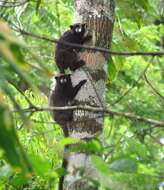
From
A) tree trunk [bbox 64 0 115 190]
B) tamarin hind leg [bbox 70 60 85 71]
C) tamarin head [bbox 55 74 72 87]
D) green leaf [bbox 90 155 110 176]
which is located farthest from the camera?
tamarin head [bbox 55 74 72 87]

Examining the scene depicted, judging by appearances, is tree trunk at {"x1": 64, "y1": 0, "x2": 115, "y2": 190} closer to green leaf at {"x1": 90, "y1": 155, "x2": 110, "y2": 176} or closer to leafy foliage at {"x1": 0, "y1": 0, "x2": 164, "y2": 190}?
leafy foliage at {"x1": 0, "y1": 0, "x2": 164, "y2": 190}

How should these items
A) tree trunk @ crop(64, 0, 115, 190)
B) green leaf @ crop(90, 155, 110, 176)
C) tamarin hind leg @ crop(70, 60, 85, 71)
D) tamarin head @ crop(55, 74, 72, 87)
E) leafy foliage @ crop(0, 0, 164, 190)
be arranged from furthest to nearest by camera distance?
tamarin head @ crop(55, 74, 72, 87) < tamarin hind leg @ crop(70, 60, 85, 71) < tree trunk @ crop(64, 0, 115, 190) < green leaf @ crop(90, 155, 110, 176) < leafy foliage @ crop(0, 0, 164, 190)

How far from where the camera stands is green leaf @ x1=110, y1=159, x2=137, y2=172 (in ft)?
5.21

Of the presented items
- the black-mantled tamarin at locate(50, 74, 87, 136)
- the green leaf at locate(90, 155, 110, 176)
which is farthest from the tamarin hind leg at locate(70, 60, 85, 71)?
the green leaf at locate(90, 155, 110, 176)

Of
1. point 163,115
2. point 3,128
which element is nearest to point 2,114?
point 3,128

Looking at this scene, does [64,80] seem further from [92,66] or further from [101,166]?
[101,166]

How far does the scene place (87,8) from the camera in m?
3.90

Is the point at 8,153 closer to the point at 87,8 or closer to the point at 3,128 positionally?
the point at 3,128

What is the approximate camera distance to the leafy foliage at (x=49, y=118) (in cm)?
110

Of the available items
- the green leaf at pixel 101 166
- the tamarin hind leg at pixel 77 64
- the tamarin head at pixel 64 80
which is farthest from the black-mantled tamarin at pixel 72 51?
the green leaf at pixel 101 166

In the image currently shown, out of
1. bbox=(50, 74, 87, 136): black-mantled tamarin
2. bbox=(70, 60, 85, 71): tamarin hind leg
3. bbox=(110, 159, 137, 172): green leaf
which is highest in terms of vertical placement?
bbox=(70, 60, 85, 71): tamarin hind leg

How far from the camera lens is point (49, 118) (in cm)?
482

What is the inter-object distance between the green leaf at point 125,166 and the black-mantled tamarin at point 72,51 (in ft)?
5.89

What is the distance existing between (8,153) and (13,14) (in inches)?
145
